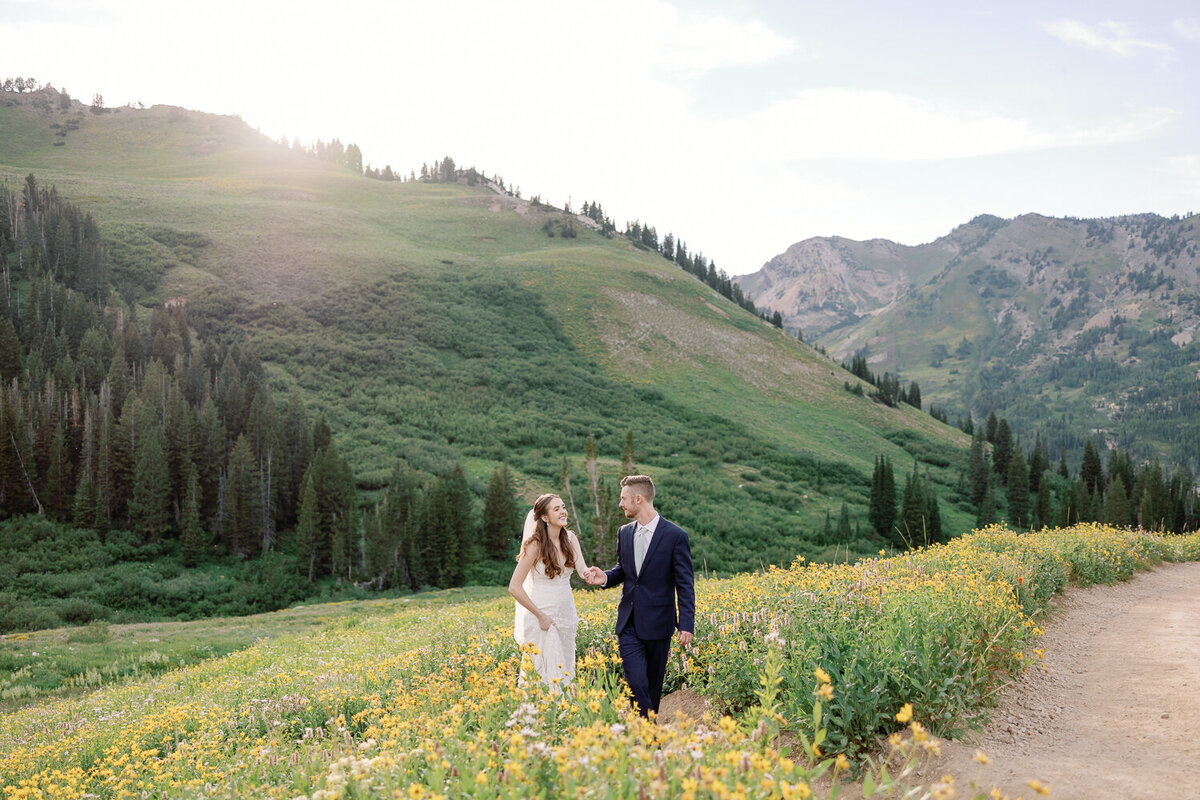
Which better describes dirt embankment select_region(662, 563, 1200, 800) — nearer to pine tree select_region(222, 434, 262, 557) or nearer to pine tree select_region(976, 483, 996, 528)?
pine tree select_region(222, 434, 262, 557)

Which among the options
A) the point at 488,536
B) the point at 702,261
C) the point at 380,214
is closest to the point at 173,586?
the point at 488,536

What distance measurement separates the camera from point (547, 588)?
688 centimetres

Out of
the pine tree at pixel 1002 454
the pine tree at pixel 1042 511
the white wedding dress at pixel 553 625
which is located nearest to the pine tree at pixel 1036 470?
the pine tree at pixel 1002 454

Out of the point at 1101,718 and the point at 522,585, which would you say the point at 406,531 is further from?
the point at 1101,718

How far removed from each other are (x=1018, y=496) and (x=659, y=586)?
101757mm

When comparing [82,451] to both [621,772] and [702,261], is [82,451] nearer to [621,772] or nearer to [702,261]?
[621,772]

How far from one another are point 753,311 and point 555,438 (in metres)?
102

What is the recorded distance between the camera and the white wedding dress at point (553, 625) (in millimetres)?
6770

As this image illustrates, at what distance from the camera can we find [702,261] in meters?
189

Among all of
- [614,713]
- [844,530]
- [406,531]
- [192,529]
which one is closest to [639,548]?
[614,713]

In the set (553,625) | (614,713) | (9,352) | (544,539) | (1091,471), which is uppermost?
(544,539)

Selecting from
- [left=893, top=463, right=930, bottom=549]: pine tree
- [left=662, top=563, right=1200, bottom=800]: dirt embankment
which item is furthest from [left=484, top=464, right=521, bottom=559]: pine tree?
[left=662, top=563, right=1200, bottom=800]: dirt embankment

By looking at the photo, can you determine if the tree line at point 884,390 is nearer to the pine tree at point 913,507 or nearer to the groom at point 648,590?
the pine tree at point 913,507

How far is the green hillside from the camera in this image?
67.6m
